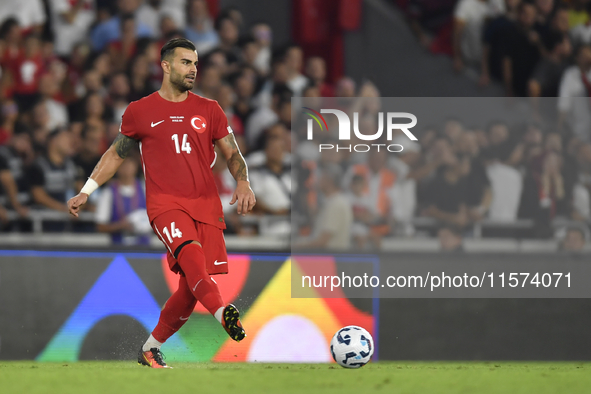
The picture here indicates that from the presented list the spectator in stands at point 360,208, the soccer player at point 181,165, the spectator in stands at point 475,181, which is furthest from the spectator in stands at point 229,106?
the soccer player at point 181,165

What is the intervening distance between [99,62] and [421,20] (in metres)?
4.49

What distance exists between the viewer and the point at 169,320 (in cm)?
650

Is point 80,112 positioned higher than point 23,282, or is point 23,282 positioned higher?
point 80,112

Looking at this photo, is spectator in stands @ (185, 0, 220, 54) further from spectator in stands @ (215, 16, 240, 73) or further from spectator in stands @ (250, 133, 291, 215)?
spectator in stands @ (250, 133, 291, 215)

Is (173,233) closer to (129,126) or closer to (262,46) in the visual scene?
(129,126)

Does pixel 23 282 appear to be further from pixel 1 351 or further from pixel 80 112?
pixel 80 112

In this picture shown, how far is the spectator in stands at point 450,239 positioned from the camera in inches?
338

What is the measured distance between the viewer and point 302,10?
12.8 metres

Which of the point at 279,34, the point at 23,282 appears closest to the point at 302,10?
the point at 279,34

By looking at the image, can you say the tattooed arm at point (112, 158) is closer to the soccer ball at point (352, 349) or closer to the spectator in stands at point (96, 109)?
the soccer ball at point (352, 349)

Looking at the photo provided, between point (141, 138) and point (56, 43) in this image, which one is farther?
point (56, 43)

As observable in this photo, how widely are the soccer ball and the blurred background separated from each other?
5.33ft

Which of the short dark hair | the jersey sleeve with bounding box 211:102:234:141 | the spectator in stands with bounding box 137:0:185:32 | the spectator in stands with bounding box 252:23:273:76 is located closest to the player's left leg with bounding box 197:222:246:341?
the jersey sleeve with bounding box 211:102:234:141

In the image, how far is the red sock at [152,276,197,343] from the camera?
252 inches
